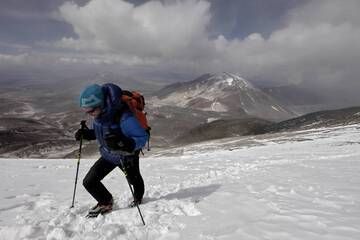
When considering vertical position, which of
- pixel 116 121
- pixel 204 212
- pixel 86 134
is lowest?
pixel 204 212

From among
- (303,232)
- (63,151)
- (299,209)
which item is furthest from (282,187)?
(63,151)

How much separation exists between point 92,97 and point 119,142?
1012 millimetres

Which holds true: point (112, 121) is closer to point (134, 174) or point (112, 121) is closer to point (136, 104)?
point (136, 104)

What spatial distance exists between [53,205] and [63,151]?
5657 inches

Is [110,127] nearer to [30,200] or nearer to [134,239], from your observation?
[134,239]

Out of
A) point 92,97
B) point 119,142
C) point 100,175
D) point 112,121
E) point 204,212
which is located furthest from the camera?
point 100,175

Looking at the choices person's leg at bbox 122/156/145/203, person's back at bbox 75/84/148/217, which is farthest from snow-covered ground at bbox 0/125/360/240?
person's back at bbox 75/84/148/217

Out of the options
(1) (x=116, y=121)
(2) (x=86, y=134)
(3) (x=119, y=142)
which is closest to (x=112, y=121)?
(1) (x=116, y=121)

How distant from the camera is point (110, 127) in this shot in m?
7.14

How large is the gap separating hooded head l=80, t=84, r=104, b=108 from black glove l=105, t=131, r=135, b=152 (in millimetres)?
671

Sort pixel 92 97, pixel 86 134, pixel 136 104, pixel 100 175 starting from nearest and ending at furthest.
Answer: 1. pixel 92 97
2. pixel 136 104
3. pixel 86 134
4. pixel 100 175

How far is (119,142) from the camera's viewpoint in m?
6.95

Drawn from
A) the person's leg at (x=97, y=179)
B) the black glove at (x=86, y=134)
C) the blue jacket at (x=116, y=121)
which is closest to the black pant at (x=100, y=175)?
the person's leg at (x=97, y=179)

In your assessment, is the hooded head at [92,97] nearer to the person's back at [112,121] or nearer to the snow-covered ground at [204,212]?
the person's back at [112,121]
